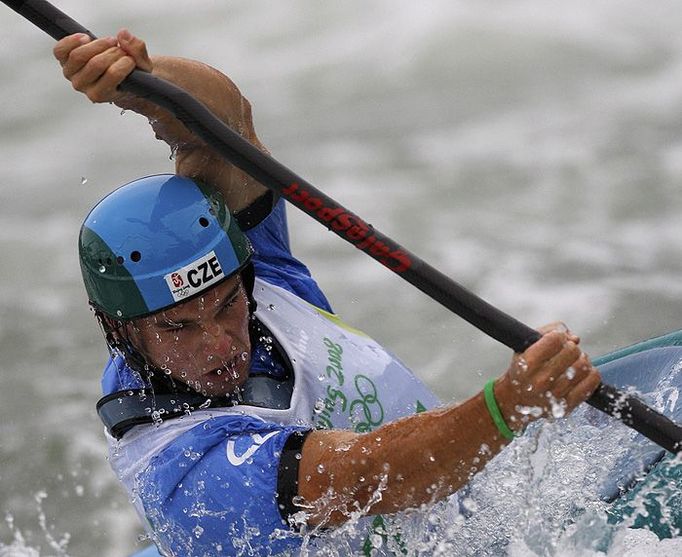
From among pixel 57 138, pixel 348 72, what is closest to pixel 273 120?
pixel 348 72

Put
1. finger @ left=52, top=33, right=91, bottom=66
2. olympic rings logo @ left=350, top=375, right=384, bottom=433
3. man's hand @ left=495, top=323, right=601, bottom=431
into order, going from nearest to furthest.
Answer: man's hand @ left=495, top=323, right=601, bottom=431 → finger @ left=52, top=33, right=91, bottom=66 → olympic rings logo @ left=350, top=375, right=384, bottom=433

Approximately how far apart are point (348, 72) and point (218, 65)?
1.03m

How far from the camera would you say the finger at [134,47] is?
2.44m

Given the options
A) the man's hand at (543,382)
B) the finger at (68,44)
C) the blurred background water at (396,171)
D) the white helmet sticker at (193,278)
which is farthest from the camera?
the blurred background water at (396,171)

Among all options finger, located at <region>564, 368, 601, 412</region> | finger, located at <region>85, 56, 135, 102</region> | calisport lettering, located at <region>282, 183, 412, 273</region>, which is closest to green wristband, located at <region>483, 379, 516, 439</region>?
finger, located at <region>564, 368, 601, 412</region>

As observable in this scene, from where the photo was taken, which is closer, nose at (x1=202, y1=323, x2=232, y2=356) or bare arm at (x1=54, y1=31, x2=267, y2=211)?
nose at (x1=202, y1=323, x2=232, y2=356)

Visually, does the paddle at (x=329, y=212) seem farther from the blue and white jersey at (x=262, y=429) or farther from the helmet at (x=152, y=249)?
the blue and white jersey at (x=262, y=429)

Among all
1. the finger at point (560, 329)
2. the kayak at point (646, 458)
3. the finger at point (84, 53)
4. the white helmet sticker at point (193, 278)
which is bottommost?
the kayak at point (646, 458)

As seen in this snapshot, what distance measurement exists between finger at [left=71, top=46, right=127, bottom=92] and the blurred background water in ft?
9.09

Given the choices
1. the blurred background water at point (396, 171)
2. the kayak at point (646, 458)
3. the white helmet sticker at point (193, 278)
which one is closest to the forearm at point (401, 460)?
the white helmet sticker at point (193, 278)

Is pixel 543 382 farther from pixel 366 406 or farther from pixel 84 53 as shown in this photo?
pixel 84 53

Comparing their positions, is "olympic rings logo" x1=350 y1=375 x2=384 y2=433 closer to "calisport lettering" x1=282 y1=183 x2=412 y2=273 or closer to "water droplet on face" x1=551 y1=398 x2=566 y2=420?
"calisport lettering" x1=282 y1=183 x2=412 y2=273

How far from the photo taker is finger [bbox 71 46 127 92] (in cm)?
239

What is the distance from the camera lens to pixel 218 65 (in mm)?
9328
